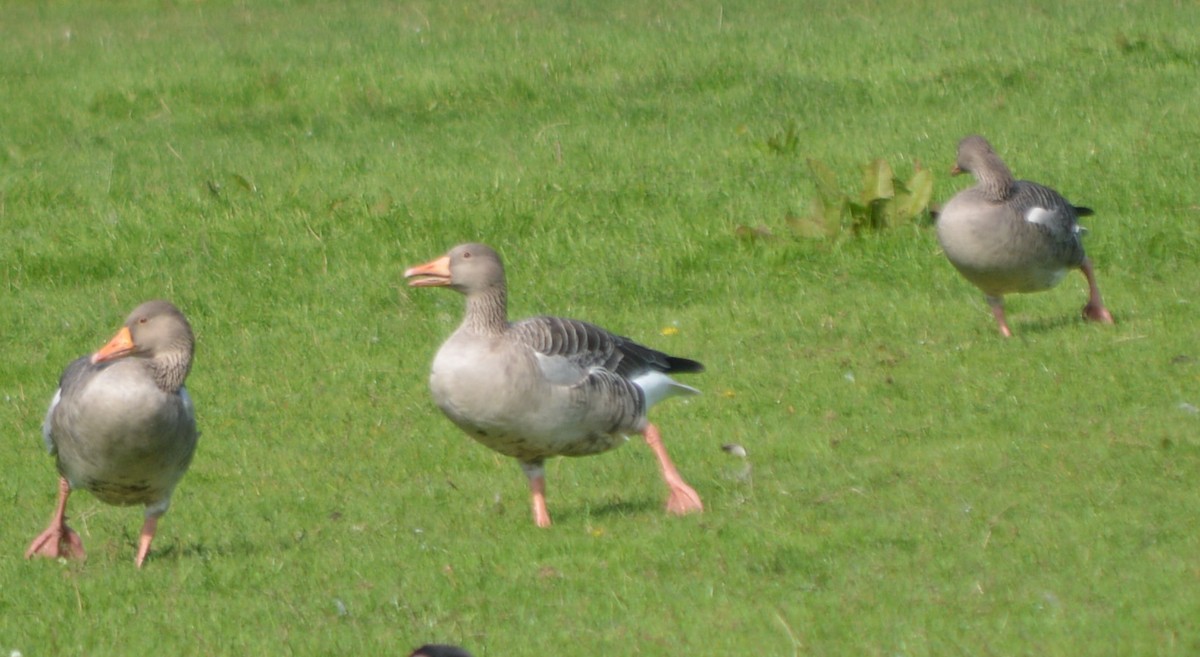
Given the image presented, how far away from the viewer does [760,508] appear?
8.39 metres

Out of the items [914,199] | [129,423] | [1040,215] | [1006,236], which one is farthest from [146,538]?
[914,199]

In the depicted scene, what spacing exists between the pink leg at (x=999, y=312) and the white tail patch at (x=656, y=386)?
3.38 metres

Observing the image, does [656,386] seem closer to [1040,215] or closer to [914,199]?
[1040,215]

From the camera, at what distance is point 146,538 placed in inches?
320

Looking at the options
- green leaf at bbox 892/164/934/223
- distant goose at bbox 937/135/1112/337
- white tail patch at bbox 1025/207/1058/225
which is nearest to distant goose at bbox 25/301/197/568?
distant goose at bbox 937/135/1112/337

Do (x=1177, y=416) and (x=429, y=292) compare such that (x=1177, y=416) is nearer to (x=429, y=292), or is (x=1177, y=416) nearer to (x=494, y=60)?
(x=429, y=292)

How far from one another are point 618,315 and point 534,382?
4.93m

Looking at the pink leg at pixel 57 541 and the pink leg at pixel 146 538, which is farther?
the pink leg at pixel 57 541

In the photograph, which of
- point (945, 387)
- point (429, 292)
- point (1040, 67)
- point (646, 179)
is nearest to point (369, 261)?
point (429, 292)

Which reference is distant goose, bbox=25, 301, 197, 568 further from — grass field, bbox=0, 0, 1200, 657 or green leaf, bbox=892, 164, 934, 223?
green leaf, bbox=892, 164, 934, 223

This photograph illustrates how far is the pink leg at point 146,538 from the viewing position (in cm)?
805

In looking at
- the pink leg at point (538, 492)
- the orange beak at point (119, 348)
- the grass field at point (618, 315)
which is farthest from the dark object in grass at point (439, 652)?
the orange beak at point (119, 348)

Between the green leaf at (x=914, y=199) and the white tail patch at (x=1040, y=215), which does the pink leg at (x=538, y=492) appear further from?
the green leaf at (x=914, y=199)

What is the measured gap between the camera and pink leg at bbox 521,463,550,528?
8.48 meters
